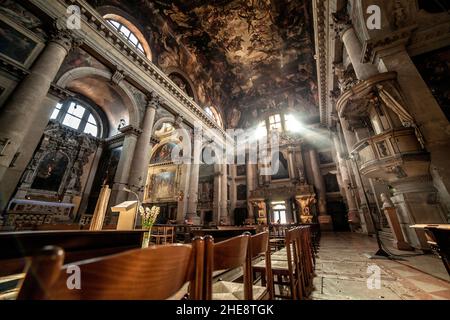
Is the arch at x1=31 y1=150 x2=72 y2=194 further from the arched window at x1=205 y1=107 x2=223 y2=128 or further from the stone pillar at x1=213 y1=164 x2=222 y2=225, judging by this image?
the arched window at x1=205 y1=107 x2=223 y2=128

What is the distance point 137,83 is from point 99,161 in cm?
497

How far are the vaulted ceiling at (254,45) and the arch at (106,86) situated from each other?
Result: 561 cm

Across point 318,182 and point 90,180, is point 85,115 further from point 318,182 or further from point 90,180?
point 318,182

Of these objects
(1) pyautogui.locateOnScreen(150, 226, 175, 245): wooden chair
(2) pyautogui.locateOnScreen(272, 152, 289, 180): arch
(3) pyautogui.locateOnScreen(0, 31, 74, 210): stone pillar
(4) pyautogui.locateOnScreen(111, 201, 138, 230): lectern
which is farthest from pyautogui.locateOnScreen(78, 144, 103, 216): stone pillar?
(2) pyautogui.locateOnScreen(272, 152, 289, 180): arch

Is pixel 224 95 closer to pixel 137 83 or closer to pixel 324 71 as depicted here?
pixel 324 71

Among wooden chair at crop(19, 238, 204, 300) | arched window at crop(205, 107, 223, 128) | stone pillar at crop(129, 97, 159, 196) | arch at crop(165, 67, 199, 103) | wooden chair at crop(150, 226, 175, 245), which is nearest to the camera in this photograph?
wooden chair at crop(19, 238, 204, 300)

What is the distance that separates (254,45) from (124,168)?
1213 cm

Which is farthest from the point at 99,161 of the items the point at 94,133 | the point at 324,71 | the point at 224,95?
the point at 324,71

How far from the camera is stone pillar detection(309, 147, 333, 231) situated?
1221 centimetres

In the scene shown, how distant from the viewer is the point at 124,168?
722cm

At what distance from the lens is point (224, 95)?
16297 mm

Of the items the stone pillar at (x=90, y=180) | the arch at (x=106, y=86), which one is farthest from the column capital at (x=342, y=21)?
the stone pillar at (x=90, y=180)

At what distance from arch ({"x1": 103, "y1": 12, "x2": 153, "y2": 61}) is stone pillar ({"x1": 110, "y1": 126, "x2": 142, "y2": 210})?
4.27m

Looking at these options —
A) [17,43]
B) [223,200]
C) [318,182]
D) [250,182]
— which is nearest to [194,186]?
[223,200]
